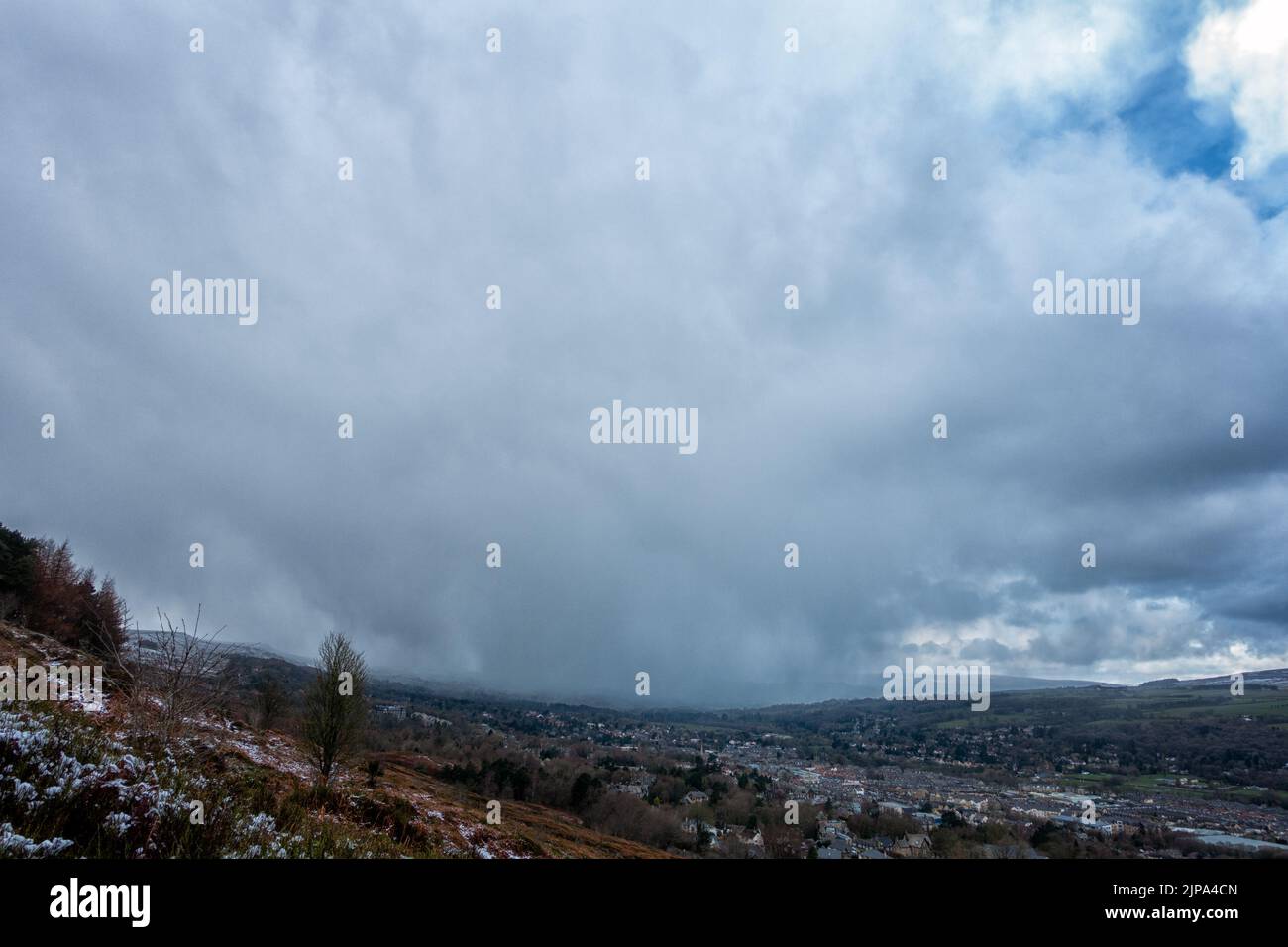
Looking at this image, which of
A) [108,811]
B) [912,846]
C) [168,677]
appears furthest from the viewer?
[912,846]

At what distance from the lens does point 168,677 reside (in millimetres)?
14500

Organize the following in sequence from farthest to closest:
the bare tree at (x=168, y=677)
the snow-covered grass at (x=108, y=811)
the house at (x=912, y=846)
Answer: the house at (x=912, y=846)
the bare tree at (x=168, y=677)
the snow-covered grass at (x=108, y=811)

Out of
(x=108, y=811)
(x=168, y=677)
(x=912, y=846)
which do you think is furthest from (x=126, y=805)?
(x=912, y=846)

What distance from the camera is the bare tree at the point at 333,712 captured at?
2602 cm

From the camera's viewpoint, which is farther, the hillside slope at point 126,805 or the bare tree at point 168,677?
the bare tree at point 168,677

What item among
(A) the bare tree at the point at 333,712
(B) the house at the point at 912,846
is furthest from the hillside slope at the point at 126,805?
(B) the house at the point at 912,846

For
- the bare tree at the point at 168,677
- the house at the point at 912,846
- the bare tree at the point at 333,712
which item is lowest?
the house at the point at 912,846

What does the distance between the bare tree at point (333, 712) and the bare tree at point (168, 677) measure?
37.4 feet

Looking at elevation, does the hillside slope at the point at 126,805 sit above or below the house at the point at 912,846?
above

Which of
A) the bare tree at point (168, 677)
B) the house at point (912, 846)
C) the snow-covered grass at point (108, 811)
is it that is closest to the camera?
the snow-covered grass at point (108, 811)

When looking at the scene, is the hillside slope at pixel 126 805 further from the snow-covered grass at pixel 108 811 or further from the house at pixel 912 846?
the house at pixel 912 846

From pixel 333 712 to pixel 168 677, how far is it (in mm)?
13480

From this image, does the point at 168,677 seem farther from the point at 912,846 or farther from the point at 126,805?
the point at 912,846
